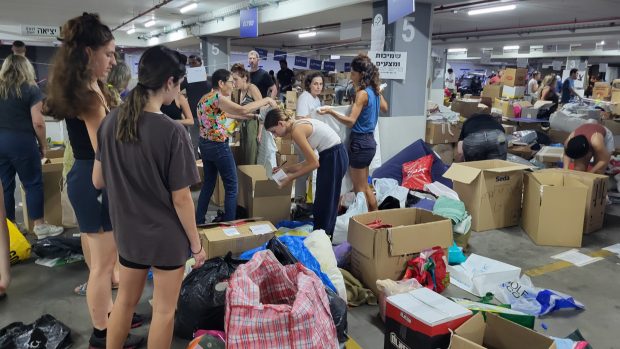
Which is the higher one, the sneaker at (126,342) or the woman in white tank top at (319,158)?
the woman in white tank top at (319,158)

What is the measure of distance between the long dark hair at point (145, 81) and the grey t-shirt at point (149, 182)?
3 cm

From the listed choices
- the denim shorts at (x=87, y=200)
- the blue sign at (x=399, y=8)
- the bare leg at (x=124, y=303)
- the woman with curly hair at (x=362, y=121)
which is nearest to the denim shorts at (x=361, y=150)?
the woman with curly hair at (x=362, y=121)

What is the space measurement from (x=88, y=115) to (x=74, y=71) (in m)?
0.18

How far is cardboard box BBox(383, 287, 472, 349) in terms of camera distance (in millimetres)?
1862

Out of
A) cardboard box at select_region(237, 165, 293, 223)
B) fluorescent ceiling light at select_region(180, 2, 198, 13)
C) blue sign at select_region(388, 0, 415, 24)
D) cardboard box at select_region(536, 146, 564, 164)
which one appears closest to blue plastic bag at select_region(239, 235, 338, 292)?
cardboard box at select_region(237, 165, 293, 223)

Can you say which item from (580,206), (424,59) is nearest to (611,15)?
(424,59)

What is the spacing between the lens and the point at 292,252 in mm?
2439

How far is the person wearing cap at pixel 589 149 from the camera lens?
164 inches

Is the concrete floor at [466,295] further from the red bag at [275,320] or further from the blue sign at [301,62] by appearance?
the blue sign at [301,62]

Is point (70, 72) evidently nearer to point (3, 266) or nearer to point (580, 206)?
point (3, 266)

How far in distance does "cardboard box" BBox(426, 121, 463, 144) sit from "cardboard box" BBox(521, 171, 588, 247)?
2006 millimetres

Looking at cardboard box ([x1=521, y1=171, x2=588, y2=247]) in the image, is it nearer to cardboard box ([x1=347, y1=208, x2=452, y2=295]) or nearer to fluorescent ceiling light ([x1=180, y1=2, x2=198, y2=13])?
cardboard box ([x1=347, y1=208, x2=452, y2=295])

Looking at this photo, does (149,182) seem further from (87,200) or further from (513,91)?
(513,91)

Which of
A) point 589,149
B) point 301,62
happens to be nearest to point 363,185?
point 589,149
